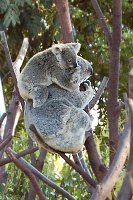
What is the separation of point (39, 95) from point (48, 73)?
0.26 ft

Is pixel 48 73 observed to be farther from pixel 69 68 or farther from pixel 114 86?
pixel 114 86

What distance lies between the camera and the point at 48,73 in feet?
4.75

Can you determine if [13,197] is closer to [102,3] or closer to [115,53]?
[115,53]

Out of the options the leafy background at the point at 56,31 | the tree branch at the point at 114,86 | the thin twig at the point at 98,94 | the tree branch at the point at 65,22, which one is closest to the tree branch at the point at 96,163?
the tree branch at the point at 114,86

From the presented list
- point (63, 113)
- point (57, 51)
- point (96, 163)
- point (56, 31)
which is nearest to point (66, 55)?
point (57, 51)

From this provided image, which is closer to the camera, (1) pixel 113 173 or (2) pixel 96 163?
(1) pixel 113 173

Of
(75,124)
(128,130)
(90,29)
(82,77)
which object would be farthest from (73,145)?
(90,29)

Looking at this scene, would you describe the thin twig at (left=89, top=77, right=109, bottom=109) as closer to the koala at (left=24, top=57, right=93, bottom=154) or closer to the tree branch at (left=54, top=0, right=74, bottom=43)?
the koala at (left=24, top=57, right=93, bottom=154)

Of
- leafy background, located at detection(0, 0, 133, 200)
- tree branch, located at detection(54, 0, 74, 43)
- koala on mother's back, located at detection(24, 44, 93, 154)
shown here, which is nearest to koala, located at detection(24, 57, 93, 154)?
koala on mother's back, located at detection(24, 44, 93, 154)

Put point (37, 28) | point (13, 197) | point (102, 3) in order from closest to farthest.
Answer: point (13, 197), point (37, 28), point (102, 3)

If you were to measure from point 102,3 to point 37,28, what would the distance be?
61 cm

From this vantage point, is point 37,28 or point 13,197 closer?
point 13,197

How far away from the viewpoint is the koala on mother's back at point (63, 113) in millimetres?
1378

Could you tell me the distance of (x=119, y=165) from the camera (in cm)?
88
